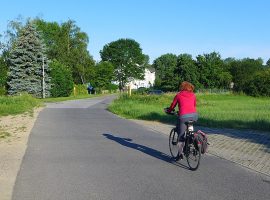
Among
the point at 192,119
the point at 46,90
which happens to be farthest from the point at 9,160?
the point at 46,90

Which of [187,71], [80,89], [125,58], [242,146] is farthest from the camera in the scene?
[125,58]

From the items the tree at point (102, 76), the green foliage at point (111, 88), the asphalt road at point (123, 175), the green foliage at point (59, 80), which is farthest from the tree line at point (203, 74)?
the asphalt road at point (123, 175)

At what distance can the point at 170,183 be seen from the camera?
316 inches

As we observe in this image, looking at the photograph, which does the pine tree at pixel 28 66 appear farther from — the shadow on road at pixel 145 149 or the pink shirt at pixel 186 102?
the pink shirt at pixel 186 102

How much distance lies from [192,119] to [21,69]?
5449cm

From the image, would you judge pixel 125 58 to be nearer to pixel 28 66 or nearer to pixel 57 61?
pixel 57 61

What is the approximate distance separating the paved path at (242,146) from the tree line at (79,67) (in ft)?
150

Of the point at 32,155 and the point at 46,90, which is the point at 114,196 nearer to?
the point at 32,155

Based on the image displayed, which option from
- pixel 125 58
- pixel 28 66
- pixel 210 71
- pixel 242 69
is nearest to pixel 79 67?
pixel 210 71

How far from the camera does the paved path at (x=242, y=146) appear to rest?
10.4m

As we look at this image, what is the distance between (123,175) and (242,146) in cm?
573

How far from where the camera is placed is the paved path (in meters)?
10.4

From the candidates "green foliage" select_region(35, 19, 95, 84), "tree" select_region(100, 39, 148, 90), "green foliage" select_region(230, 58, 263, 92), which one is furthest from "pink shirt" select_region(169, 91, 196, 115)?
"tree" select_region(100, 39, 148, 90)

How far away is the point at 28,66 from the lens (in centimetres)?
6266
